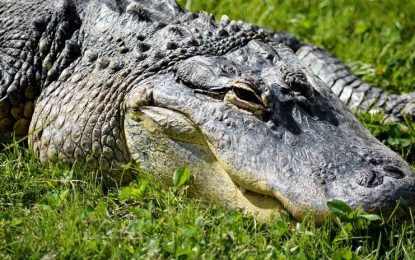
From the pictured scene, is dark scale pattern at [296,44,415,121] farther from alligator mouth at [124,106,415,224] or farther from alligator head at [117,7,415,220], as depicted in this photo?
alligator mouth at [124,106,415,224]

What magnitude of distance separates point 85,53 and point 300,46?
2.38 m

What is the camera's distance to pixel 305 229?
3918 millimetres

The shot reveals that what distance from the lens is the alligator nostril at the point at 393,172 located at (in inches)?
158

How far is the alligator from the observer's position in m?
4.05

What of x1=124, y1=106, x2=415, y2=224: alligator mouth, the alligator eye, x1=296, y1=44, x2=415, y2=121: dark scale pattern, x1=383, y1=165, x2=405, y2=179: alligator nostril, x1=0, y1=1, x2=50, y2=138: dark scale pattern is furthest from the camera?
x1=296, y1=44, x2=415, y2=121: dark scale pattern

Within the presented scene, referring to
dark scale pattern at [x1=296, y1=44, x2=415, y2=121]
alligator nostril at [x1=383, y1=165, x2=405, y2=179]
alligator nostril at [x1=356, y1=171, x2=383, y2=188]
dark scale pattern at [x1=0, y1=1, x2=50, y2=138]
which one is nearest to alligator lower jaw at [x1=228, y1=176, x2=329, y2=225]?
alligator nostril at [x1=356, y1=171, x2=383, y2=188]

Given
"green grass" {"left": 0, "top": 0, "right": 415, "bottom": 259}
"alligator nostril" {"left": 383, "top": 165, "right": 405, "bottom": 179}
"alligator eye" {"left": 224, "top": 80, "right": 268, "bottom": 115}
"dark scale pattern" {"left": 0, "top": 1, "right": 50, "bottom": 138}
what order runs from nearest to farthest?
"green grass" {"left": 0, "top": 0, "right": 415, "bottom": 259} → "alligator nostril" {"left": 383, "top": 165, "right": 405, "bottom": 179} → "alligator eye" {"left": 224, "top": 80, "right": 268, "bottom": 115} → "dark scale pattern" {"left": 0, "top": 1, "right": 50, "bottom": 138}

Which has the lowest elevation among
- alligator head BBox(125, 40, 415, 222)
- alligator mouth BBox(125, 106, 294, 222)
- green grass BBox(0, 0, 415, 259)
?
green grass BBox(0, 0, 415, 259)

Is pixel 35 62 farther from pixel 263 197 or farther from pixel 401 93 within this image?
pixel 401 93

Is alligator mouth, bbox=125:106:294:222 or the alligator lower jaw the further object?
alligator mouth, bbox=125:106:294:222

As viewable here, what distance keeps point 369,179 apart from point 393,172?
0.54 ft

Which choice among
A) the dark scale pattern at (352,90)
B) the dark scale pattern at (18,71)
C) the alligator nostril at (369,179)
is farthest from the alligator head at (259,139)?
the dark scale pattern at (352,90)

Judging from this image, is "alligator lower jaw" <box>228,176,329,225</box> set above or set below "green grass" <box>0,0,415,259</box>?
above

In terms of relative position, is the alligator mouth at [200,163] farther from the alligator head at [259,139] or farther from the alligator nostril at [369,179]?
the alligator nostril at [369,179]
